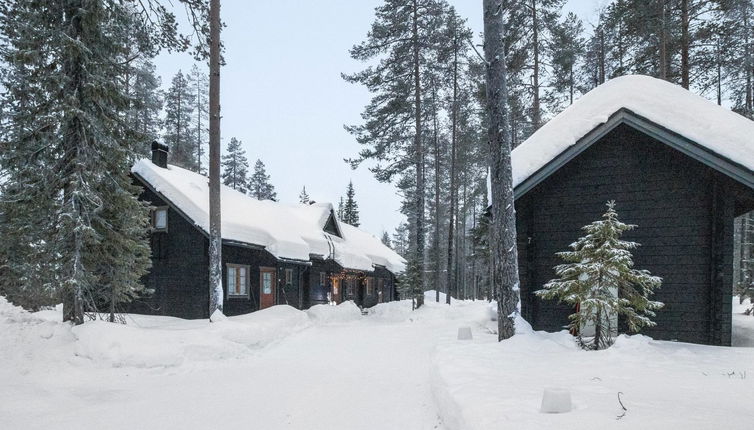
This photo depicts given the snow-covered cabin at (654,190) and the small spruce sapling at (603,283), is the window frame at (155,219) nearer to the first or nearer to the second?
the snow-covered cabin at (654,190)

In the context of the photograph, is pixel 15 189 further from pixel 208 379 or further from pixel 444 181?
pixel 444 181

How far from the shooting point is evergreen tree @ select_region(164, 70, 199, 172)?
37.5 meters

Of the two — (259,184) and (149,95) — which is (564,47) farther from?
(259,184)

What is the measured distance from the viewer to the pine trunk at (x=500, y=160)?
8.80 metres

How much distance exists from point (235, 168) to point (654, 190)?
4451 centimetres

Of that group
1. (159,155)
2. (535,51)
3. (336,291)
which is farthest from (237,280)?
(535,51)

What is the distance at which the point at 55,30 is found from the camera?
29.9 ft

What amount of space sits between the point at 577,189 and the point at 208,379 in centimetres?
937

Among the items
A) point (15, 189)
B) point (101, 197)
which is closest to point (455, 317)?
point (101, 197)

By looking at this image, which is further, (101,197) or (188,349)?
(101,197)

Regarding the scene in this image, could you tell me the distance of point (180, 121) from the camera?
38.1 meters

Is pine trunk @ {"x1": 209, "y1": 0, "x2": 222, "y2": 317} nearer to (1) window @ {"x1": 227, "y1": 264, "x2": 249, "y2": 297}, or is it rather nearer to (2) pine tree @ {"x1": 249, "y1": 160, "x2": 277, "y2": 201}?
(1) window @ {"x1": 227, "y1": 264, "x2": 249, "y2": 297}

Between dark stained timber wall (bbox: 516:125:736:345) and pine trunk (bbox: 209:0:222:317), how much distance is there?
329 inches

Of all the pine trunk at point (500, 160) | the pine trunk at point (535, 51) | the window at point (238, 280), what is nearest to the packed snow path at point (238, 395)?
the pine trunk at point (500, 160)
